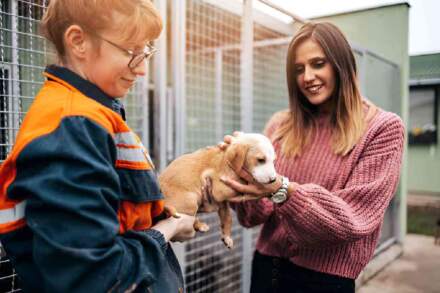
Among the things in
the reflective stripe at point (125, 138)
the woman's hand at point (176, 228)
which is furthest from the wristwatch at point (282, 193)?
the reflective stripe at point (125, 138)

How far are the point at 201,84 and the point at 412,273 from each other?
3.16 m

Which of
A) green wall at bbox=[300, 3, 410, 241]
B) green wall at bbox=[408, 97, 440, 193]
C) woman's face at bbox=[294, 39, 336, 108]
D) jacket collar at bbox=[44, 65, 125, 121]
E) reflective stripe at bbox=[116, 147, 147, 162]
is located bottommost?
green wall at bbox=[408, 97, 440, 193]

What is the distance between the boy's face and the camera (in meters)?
0.77

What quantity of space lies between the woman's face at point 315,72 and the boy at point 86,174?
0.89 m

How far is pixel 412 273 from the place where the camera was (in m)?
4.32

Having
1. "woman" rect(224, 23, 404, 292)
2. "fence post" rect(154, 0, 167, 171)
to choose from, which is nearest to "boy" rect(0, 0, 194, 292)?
"woman" rect(224, 23, 404, 292)

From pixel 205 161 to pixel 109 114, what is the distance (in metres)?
0.75

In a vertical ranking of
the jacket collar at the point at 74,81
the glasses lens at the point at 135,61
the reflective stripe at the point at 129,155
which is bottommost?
the reflective stripe at the point at 129,155

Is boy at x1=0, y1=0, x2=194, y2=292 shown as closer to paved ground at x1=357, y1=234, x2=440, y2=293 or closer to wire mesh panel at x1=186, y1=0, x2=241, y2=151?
wire mesh panel at x1=186, y1=0, x2=241, y2=151

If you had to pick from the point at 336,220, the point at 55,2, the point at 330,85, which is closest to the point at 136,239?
the point at 55,2

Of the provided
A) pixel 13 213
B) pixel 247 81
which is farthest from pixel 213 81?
pixel 13 213

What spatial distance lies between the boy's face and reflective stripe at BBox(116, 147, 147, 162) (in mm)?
139

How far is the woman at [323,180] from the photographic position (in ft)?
4.47

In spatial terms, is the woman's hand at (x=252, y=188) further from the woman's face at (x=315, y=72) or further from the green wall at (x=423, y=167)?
the green wall at (x=423, y=167)
